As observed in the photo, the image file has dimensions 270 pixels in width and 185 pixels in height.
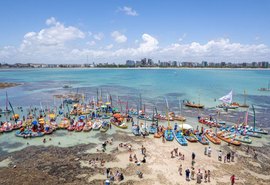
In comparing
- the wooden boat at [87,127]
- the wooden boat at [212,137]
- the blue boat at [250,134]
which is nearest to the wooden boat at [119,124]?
the wooden boat at [87,127]

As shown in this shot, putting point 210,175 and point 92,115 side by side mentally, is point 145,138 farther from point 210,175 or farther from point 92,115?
point 92,115

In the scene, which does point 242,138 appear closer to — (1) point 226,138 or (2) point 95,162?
(1) point 226,138

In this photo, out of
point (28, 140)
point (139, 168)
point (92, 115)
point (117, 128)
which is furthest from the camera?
point (92, 115)

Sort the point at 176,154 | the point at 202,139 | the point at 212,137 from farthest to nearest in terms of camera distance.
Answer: the point at 212,137 < the point at 202,139 < the point at 176,154

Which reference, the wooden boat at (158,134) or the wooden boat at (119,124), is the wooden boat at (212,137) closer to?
the wooden boat at (158,134)

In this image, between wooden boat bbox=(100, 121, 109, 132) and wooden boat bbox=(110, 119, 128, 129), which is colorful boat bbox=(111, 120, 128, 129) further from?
wooden boat bbox=(100, 121, 109, 132)

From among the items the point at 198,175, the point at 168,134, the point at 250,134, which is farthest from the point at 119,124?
the point at 250,134

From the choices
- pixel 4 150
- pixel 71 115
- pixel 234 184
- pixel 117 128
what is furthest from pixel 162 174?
pixel 71 115

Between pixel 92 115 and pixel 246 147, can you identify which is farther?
pixel 92 115
